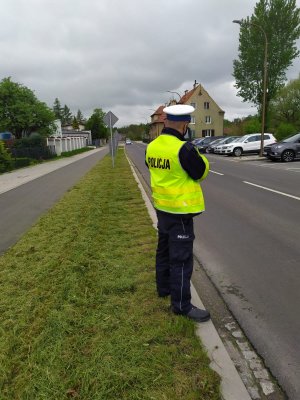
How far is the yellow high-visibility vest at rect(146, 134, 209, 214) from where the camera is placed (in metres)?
2.95

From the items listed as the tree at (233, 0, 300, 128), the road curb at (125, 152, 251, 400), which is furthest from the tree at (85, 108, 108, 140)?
the road curb at (125, 152, 251, 400)

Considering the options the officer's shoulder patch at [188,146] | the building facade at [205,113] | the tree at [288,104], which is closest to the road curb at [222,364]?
the officer's shoulder patch at [188,146]

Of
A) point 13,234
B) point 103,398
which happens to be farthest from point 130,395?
point 13,234

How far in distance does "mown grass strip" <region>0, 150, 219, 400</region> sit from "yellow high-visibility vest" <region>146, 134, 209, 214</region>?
3.41ft

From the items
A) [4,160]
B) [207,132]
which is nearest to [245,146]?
[4,160]

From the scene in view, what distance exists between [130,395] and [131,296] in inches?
53.5

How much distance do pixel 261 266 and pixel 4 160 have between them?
20015mm

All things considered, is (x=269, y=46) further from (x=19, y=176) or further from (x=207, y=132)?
(x=19, y=176)

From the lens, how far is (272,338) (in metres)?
2.92

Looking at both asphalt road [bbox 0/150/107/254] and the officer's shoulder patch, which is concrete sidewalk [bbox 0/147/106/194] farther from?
the officer's shoulder patch

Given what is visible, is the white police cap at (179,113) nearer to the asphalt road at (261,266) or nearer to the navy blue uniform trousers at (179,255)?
the navy blue uniform trousers at (179,255)

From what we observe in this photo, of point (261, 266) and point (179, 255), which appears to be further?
point (261, 266)

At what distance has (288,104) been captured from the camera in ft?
173

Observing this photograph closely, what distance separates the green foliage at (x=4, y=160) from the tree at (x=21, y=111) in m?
12.7
